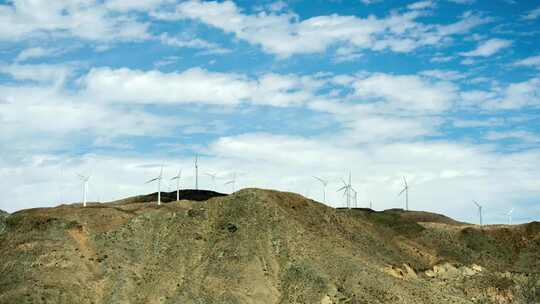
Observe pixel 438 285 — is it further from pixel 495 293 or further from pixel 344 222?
pixel 344 222

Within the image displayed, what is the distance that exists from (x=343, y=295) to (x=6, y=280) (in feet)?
169

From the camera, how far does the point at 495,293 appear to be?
425 ft

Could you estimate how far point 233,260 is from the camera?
11500 centimetres

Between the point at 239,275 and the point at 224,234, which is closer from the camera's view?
the point at 239,275

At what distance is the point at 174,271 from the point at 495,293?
59996mm

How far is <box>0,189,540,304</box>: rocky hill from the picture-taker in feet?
350

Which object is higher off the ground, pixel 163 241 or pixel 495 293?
pixel 163 241

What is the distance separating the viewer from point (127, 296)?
106 meters

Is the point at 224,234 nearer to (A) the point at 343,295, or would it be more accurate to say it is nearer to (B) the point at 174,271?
(B) the point at 174,271

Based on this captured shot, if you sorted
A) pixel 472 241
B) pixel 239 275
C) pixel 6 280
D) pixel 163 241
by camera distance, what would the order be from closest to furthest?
pixel 6 280 → pixel 239 275 → pixel 163 241 → pixel 472 241

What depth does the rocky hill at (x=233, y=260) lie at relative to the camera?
106750mm

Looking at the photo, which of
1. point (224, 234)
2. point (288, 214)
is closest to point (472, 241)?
point (288, 214)

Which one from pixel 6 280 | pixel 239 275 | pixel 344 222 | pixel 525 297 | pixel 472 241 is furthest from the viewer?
pixel 472 241

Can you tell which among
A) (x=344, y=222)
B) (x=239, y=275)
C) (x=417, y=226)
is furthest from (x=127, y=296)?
(x=417, y=226)
